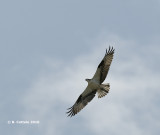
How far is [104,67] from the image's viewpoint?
32.7m

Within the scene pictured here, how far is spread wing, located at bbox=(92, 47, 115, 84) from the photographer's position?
107 ft

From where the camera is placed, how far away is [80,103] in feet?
111

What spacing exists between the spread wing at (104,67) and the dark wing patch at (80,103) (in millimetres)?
1050

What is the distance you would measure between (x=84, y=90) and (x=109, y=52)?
262 centimetres

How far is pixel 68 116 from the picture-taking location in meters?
33.4

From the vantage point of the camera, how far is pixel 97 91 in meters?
33.2

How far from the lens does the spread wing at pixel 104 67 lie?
107 ft

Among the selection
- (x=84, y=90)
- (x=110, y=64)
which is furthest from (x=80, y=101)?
(x=110, y=64)

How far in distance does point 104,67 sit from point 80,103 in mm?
2567

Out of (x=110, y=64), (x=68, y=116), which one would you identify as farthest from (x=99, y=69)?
(x=68, y=116)

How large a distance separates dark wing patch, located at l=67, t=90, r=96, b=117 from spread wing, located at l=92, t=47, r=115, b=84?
1.05 metres

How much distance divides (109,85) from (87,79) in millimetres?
1249

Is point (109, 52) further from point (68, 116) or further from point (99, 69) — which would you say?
point (68, 116)

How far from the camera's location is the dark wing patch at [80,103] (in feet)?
110
